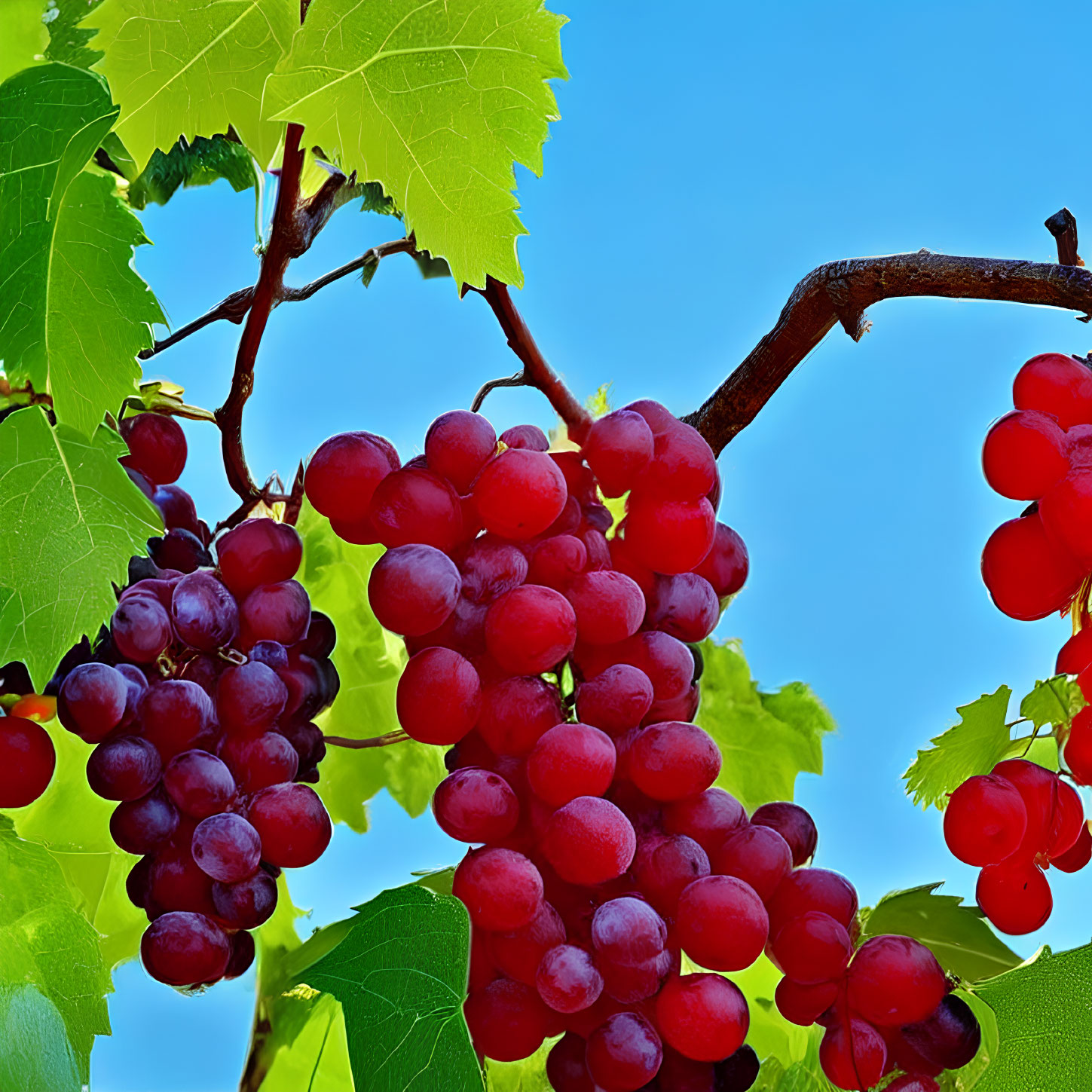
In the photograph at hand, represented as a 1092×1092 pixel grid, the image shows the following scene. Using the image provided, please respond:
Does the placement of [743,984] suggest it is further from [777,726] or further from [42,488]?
[42,488]

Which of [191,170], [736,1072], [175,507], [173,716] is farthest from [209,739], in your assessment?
[191,170]

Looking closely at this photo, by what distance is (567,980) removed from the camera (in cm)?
38

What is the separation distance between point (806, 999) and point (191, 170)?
0.51 metres

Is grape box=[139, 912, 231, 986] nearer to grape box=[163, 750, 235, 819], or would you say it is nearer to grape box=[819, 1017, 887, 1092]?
grape box=[163, 750, 235, 819]

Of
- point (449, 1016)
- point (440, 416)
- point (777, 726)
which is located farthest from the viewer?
point (777, 726)

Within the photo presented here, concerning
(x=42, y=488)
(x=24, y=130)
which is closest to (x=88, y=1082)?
(x=42, y=488)

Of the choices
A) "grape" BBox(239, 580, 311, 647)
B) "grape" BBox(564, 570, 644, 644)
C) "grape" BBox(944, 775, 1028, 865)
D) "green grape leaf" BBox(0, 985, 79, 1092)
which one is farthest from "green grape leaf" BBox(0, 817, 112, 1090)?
"grape" BBox(944, 775, 1028, 865)

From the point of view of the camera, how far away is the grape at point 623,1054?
38 centimetres

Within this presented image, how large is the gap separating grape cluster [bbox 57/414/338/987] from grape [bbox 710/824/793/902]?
0.15m

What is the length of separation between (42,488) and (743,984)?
0.37 m

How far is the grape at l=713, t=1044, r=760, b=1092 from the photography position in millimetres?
396

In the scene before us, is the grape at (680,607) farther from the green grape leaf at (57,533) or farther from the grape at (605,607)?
the green grape leaf at (57,533)

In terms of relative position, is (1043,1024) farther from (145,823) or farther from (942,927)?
(145,823)

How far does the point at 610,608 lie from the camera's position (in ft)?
1.42
